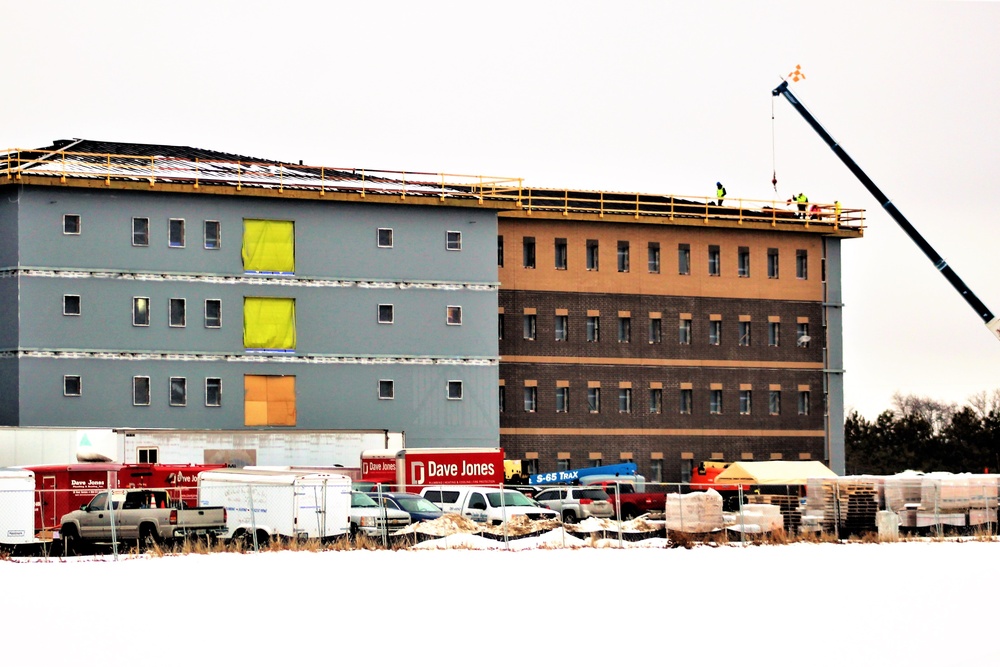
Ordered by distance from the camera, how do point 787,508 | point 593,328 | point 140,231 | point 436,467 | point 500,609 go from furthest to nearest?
point 593,328 → point 140,231 → point 436,467 → point 787,508 → point 500,609

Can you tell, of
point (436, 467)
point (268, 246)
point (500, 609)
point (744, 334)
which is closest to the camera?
point (500, 609)

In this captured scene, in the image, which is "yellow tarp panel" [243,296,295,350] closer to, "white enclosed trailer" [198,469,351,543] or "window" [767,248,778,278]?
"white enclosed trailer" [198,469,351,543]

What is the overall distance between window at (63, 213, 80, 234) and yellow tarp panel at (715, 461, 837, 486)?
29521mm

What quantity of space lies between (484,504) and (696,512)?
6.83 m

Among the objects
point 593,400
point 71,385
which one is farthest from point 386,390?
point 71,385

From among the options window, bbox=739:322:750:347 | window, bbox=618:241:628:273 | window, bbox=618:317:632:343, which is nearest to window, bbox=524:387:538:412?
window, bbox=618:317:632:343

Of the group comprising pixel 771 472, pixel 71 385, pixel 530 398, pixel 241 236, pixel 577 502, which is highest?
pixel 241 236

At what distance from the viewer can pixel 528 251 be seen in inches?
2918

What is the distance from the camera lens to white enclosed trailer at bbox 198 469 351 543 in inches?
1635

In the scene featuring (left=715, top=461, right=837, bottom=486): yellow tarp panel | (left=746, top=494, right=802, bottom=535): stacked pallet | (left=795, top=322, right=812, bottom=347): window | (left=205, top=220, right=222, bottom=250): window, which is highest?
(left=205, top=220, right=222, bottom=250): window

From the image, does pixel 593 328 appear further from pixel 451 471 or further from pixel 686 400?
pixel 451 471

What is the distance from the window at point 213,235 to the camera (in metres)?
66.7

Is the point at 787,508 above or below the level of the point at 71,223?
below

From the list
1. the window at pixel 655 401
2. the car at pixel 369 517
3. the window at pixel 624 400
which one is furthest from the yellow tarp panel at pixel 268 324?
the car at pixel 369 517
